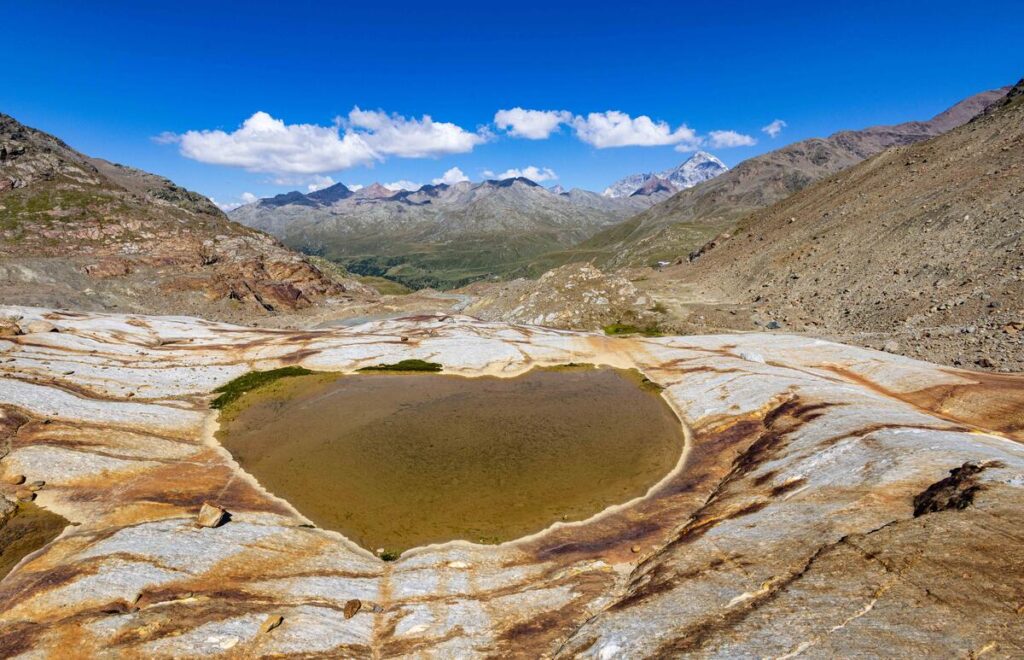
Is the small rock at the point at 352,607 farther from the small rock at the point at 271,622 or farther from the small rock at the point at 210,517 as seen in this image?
the small rock at the point at 210,517

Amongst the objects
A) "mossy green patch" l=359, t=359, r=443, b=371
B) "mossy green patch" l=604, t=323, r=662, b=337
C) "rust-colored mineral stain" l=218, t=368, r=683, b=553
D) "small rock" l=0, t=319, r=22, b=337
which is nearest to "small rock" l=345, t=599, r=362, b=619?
"rust-colored mineral stain" l=218, t=368, r=683, b=553

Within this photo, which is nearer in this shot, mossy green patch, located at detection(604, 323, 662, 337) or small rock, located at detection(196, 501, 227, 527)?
small rock, located at detection(196, 501, 227, 527)

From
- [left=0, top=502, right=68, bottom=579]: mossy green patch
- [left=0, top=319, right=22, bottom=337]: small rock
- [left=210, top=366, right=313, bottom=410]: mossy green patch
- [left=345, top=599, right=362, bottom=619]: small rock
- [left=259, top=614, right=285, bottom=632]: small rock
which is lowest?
[left=345, top=599, right=362, bottom=619]: small rock

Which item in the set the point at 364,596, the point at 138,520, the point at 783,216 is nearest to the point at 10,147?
the point at 138,520

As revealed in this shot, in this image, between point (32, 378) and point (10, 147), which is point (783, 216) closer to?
point (32, 378)

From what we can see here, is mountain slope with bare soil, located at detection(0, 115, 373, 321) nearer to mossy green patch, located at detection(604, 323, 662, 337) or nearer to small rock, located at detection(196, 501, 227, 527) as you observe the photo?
mossy green patch, located at detection(604, 323, 662, 337)

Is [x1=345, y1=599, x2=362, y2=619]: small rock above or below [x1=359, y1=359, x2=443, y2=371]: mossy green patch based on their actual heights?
below
